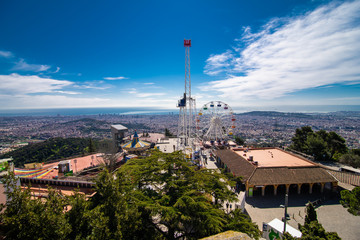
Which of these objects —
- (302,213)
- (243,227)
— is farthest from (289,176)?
Answer: (243,227)

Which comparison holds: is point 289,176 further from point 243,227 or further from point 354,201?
point 243,227

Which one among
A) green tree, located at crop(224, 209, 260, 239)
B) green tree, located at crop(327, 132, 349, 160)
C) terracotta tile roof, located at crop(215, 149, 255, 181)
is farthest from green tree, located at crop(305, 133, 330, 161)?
green tree, located at crop(224, 209, 260, 239)

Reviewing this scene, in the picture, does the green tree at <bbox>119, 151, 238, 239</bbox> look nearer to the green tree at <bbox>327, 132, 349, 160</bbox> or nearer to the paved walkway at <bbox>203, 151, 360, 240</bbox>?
the paved walkway at <bbox>203, 151, 360, 240</bbox>

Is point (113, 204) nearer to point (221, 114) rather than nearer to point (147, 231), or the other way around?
point (147, 231)

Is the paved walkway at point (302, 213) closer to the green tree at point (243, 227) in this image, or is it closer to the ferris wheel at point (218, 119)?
the green tree at point (243, 227)

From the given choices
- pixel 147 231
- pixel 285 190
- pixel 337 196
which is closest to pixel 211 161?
pixel 285 190

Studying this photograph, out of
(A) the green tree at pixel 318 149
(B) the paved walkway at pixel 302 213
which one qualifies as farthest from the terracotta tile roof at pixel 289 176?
(A) the green tree at pixel 318 149

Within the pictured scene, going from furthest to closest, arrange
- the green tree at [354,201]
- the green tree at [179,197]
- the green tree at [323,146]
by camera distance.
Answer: the green tree at [323,146]
the green tree at [354,201]
the green tree at [179,197]
